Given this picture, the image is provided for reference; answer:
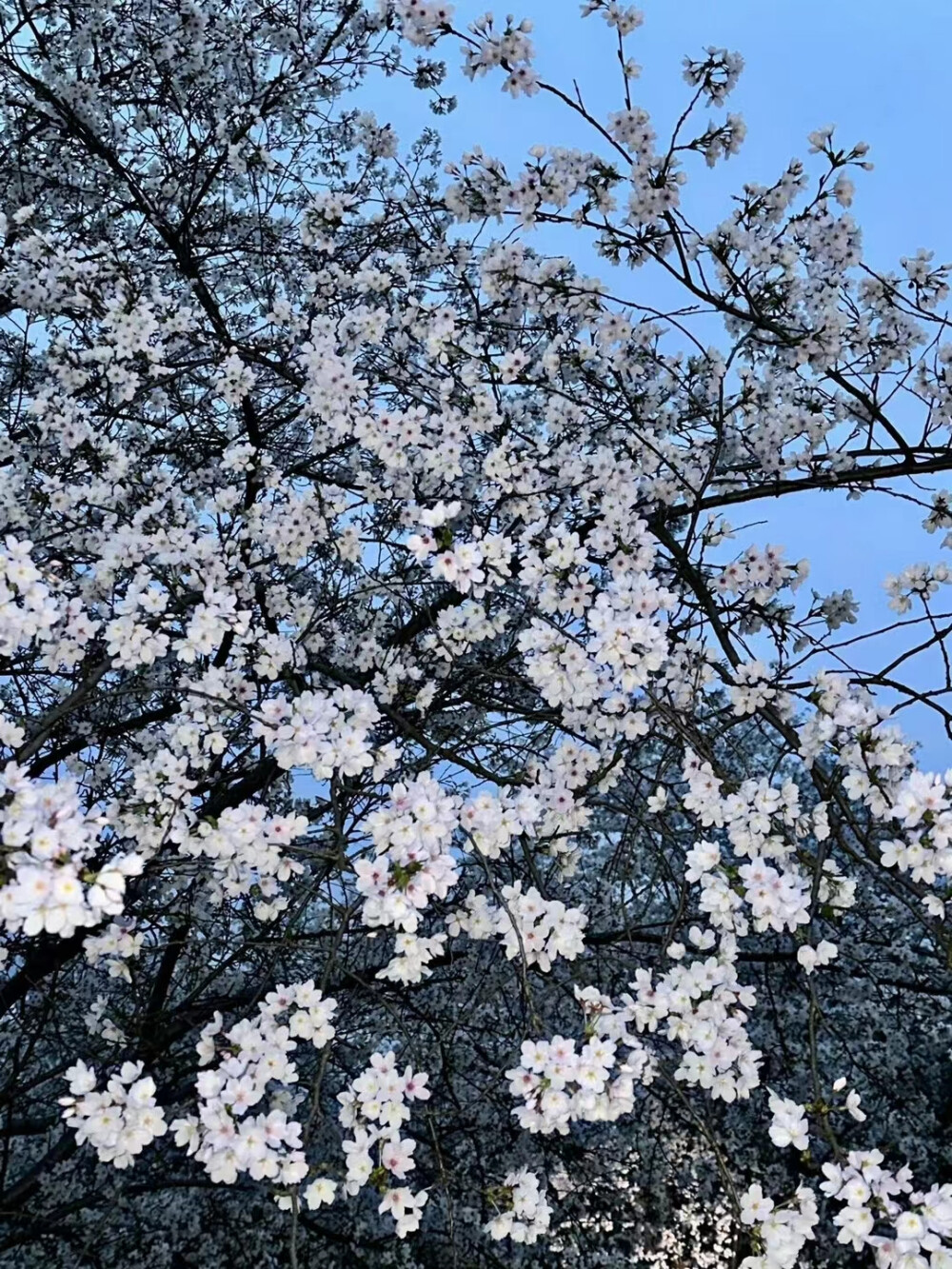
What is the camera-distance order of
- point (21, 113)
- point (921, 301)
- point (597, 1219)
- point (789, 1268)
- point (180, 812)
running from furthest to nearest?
point (597, 1219)
point (21, 113)
point (921, 301)
point (180, 812)
point (789, 1268)

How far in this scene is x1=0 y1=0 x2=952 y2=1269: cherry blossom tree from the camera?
8.78 ft

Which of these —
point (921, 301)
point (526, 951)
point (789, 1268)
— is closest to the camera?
point (789, 1268)

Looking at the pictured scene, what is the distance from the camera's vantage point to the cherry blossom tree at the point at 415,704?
2676 millimetres

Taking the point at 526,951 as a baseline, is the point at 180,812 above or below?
above

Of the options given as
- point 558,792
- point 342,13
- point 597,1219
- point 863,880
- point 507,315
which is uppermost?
point 342,13

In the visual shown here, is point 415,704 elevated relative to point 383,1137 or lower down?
elevated

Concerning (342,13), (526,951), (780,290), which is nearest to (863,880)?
(780,290)

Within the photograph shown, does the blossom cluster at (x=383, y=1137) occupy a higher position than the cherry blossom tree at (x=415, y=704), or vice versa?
the cherry blossom tree at (x=415, y=704)

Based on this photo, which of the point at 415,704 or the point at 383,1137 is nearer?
the point at 383,1137

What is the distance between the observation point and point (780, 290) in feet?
16.4

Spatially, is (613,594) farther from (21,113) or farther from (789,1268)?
(21,113)

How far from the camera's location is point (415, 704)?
4824 mm

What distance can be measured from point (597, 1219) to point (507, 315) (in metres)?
5.96

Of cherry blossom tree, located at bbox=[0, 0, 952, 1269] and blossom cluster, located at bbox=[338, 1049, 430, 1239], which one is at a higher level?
cherry blossom tree, located at bbox=[0, 0, 952, 1269]
